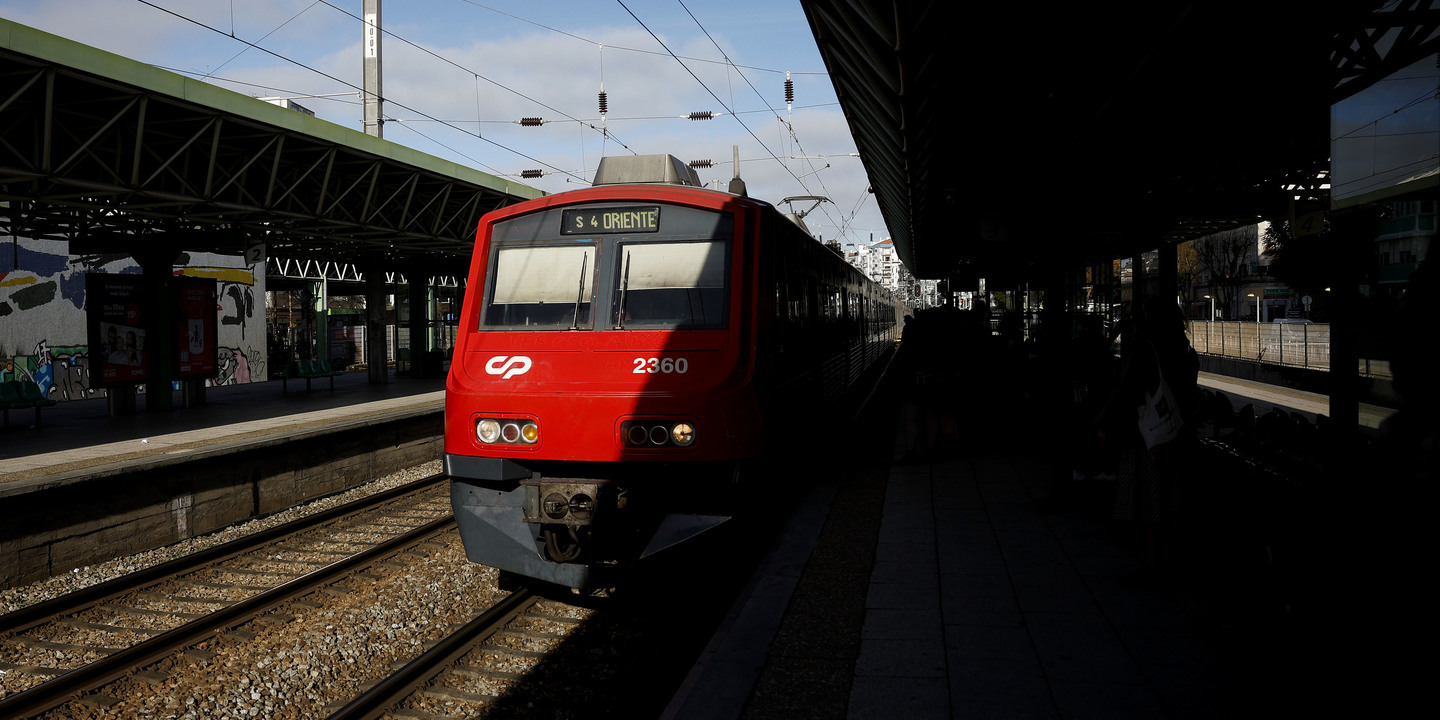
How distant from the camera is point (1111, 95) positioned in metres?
6.12

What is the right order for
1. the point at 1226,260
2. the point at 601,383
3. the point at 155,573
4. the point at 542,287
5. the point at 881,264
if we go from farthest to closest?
the point at 881,264
the point at 1226,260
the point at 155,573
the point at 542,287
the point at 601,383

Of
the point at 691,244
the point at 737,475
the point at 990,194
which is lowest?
the point at 737,475

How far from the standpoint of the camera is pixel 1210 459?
5973 millimetres

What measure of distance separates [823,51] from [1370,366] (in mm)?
4084

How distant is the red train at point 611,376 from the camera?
531 cm

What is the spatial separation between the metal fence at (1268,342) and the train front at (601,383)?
1558 cm

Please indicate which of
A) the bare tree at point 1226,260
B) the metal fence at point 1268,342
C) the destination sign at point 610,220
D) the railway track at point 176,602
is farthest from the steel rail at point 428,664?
the bare tree at point 1226,260

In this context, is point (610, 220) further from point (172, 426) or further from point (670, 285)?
point (172, 426)

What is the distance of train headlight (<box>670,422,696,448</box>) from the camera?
5270mm

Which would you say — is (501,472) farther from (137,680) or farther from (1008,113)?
(1008,113)

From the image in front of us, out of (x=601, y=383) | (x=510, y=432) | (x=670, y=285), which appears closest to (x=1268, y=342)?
(x=670, y=285)

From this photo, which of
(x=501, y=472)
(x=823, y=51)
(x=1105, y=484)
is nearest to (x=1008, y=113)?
(x=823, y=51)

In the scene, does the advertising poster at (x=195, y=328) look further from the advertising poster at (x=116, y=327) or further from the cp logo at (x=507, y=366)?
the cp logo at (x=507, y=366)

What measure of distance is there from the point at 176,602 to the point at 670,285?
4377mm
